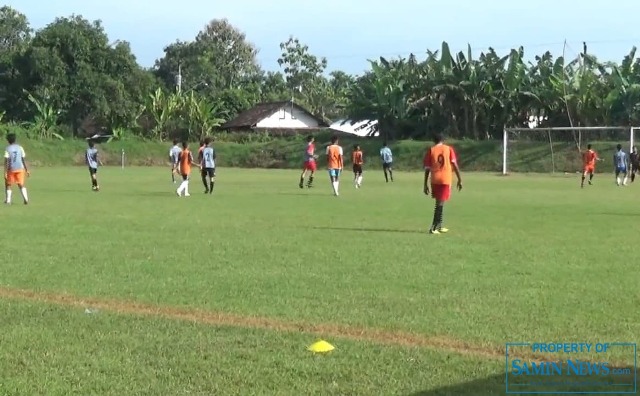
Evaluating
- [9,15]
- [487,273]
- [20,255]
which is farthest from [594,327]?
[9,15]

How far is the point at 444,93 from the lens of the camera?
52594 millimetres

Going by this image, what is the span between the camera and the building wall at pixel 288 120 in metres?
74.7

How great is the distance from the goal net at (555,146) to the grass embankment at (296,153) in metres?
0.05

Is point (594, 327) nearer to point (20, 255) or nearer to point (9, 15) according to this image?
point (20, 255)

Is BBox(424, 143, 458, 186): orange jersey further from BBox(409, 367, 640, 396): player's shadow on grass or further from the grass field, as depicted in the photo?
BBox(409, 367, 640, 396): player's shadow on grass

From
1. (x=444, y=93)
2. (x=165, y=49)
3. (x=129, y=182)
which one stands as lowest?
(x=129, y=182)

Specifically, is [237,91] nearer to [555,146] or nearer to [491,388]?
[555,146]

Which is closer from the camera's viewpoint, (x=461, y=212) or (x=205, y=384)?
(x=205, y=384)

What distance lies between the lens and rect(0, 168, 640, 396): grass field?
6078mm

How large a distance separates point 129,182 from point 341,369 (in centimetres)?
3022
